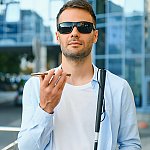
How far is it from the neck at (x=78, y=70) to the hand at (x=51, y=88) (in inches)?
8.9

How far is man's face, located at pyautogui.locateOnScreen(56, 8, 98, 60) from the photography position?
1.63 metres

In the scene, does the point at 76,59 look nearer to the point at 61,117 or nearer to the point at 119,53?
the point at 61,117

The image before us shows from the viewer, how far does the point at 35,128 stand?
1506 mm

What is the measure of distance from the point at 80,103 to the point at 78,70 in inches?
6.5

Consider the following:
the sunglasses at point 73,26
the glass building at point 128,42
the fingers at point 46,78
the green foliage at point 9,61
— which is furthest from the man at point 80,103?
the green foliage at point 9,61

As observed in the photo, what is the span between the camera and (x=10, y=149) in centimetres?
262

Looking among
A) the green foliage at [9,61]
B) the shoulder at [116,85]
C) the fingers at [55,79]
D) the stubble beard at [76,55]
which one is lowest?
the green foliage at [9,61]

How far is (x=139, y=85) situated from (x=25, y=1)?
779cm

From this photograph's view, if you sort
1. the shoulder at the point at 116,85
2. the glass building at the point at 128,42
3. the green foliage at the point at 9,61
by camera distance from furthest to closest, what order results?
the green foliage at the point at 9,61
the glass building at the point at 128,42
the shoulder at the point at 116,85

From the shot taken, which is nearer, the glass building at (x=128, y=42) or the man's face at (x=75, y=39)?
the man's face at (x=75, y=39)

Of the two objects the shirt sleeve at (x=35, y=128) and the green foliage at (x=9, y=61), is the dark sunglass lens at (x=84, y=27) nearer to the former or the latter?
the shirt sleeve at (x=35, y=128)

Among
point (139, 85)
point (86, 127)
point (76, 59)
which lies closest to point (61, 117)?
point (86, 127)

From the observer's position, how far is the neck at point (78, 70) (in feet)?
5.51

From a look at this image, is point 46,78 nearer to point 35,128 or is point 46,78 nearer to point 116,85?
point 35,128
